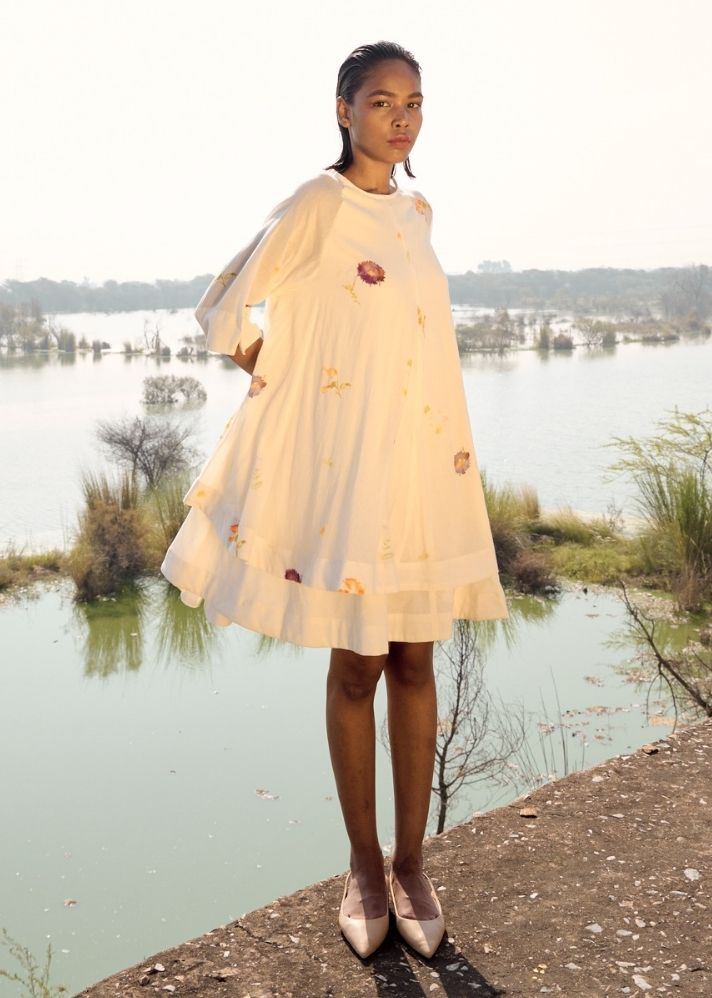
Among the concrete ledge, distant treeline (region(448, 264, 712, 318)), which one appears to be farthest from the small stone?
→ distant treeline (region(448, 264, 712, 318))

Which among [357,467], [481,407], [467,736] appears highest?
[357,467]

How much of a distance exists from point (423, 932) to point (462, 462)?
2.09 feet

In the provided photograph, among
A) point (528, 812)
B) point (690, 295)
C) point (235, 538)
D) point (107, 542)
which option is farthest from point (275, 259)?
Result: point (690, 295)

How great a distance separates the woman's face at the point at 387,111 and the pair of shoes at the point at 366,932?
1013 mm

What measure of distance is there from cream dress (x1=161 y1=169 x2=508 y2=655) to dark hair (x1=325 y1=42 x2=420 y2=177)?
0.17ft

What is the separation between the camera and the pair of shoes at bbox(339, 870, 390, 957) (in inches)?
58.4

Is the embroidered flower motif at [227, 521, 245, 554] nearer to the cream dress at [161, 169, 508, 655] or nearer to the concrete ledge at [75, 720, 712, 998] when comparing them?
the cream dress at [161, 169, 508, 655]

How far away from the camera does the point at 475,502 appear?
153cm

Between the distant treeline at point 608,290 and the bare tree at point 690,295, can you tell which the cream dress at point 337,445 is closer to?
the distant treeline at point 608,290

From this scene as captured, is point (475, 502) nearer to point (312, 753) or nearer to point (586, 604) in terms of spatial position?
point (312, 753)

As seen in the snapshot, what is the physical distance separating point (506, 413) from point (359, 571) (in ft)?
35.5

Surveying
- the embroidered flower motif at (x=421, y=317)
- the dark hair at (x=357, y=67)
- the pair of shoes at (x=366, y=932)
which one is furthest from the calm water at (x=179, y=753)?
the dark hair at (x=357, y=67)

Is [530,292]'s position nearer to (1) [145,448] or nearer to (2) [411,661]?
(1) [145,448]

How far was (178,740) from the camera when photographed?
4.95 metres
